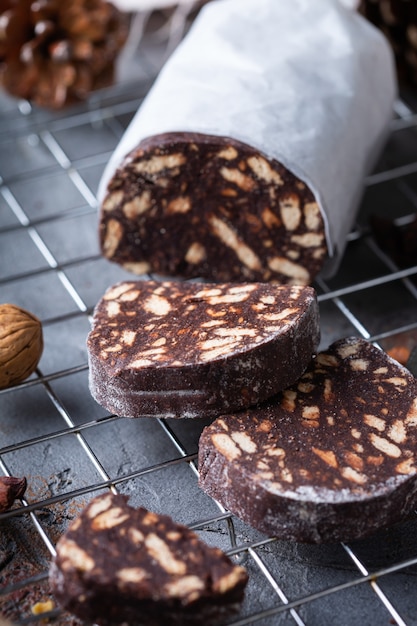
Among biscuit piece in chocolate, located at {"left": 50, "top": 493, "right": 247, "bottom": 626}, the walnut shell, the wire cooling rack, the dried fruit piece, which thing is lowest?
the wire cooling rack

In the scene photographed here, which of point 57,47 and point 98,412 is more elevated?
point 57,47

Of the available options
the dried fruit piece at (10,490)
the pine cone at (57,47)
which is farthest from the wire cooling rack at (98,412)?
the pine cone at (57,47)

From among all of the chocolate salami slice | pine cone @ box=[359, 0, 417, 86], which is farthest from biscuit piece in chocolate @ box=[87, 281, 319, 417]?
Result: pine cone @ box=[359, 0, 417, 86]

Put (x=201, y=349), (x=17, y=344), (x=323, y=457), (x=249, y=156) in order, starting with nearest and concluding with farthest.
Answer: (x=323, y=457) → (x=201, y=349) → (x=17, y=344) → (x=249, y=156)

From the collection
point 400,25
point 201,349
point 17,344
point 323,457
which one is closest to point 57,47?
point 400,25

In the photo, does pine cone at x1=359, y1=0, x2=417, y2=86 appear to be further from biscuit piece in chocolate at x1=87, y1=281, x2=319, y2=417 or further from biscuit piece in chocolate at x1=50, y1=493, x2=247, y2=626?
biscuit piece in chocolate at x1=50, y1=493, x2=247, y2=626

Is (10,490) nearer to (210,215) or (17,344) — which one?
(17,344)
